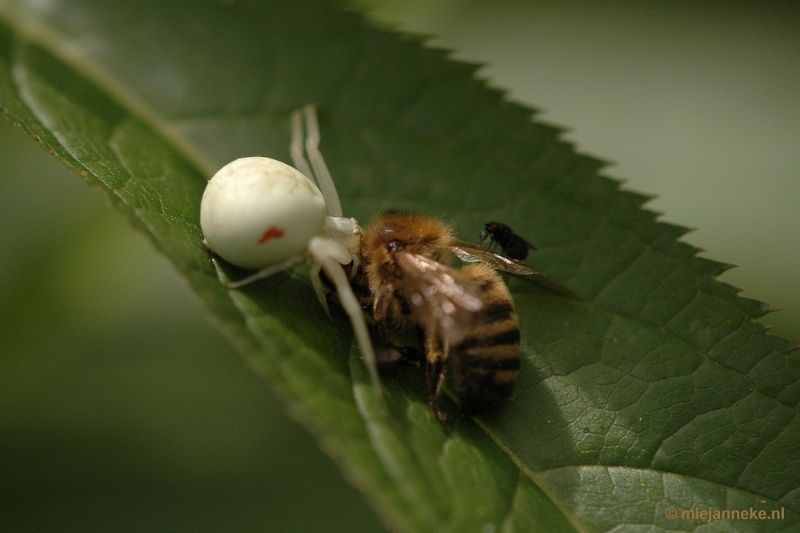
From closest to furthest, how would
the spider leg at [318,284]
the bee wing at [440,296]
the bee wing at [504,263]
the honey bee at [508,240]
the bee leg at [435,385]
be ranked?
the bee wing at [440,296]
the bee leg at [435,385]
the spider leg at [318,284]
the bee wing at [504,263]
the honey bee at [508,240]

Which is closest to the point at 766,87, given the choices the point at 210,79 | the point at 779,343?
the point at 779,343

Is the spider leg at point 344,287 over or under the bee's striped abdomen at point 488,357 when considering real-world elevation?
over

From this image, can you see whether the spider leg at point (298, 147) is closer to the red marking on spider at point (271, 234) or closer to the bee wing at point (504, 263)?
the red marking on spider at point (271, 234)

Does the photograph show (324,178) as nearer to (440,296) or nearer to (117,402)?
(440,296)

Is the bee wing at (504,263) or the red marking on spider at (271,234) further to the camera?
the bee wing at (504,263)

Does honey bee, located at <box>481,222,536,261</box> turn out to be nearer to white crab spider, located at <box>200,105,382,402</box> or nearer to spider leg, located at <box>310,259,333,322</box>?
white crab spider, located at <box>200,105,382,402</box>

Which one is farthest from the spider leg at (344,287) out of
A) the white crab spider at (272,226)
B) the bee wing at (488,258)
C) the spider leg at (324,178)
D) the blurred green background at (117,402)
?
the blurred green background at (117,402)

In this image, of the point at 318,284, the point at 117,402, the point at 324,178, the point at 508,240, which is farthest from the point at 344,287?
the point at 117,402
